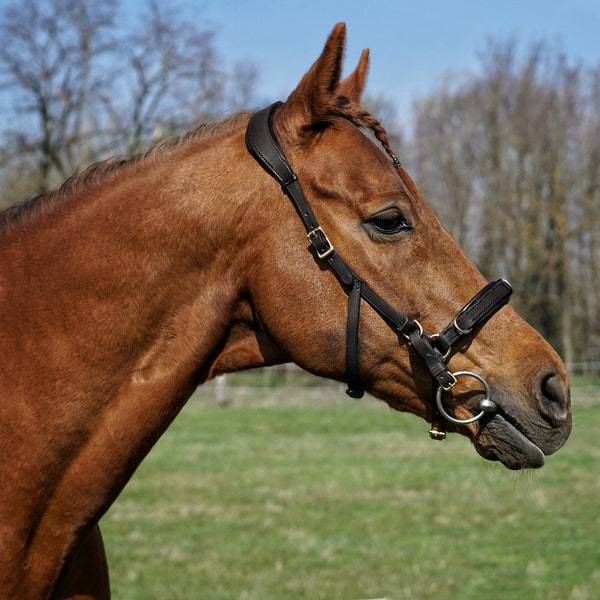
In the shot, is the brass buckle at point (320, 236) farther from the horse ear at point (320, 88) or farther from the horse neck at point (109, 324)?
the horse ear at point (320, 88)

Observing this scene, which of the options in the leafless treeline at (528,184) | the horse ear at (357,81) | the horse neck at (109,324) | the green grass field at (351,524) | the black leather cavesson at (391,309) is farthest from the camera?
the leafless treeline at (528,184)

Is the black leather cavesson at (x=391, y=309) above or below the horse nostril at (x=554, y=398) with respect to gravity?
above

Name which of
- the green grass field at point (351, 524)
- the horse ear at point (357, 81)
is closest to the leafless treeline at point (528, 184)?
the green grass field at point (351, 524)

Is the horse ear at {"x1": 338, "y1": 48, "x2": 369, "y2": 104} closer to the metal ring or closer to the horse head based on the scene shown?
the horse head

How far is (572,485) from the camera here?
11.3 meters

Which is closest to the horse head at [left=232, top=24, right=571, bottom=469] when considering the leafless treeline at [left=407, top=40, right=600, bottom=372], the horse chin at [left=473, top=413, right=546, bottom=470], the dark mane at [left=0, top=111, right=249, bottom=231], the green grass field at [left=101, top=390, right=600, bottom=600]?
the horse chin at [left=473, top=413, right=546, bottom=470]

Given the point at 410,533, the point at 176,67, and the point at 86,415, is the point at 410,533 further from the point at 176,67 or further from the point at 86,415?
the point at 176,67

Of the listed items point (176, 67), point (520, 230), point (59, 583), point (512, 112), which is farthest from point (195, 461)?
point (512, 112)

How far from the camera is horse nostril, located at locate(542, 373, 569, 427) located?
104 inches

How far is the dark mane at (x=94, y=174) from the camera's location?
288 cm

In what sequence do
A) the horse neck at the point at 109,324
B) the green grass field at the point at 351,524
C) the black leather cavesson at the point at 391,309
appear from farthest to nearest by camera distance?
the green grass field at the point at 351,524
the black leather cavesson at the point at 391,309
the horse neck at the point at 109,324

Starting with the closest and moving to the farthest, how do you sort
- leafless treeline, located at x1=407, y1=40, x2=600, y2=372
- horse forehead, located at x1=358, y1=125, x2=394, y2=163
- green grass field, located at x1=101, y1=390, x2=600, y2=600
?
horse forehead, located at x1=358, y1=125, x2=394, y2=163
green grass field, located at x1=101, y1=390, x2=600, y2=600
leafless treeline, located at x1=407, y1=40, x2=600, y2=372

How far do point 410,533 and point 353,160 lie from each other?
6851 millimetres

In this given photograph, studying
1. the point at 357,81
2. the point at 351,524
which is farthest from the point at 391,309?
the point at 351,524
